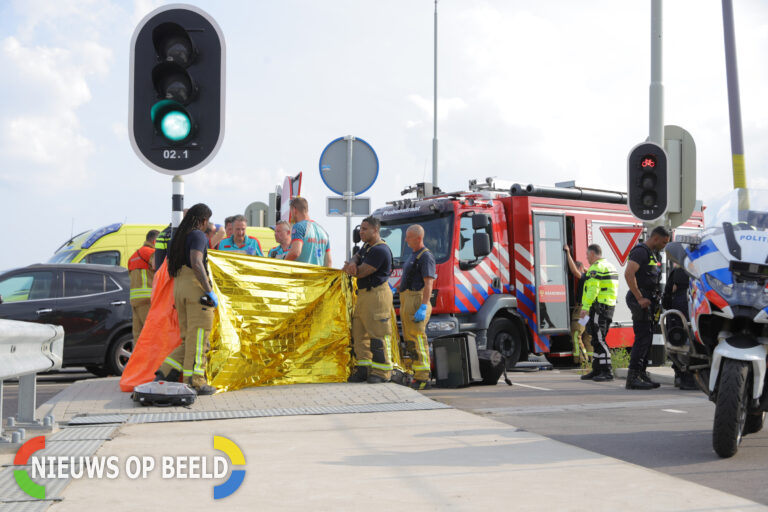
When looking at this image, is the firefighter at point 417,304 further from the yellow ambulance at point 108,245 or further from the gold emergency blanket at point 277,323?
the yellow ambulance at point 108,245

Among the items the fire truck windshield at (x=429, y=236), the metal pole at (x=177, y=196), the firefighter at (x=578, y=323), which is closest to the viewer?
the metal pole at (x=177, y=196)

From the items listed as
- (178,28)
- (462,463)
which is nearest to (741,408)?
(462,463)

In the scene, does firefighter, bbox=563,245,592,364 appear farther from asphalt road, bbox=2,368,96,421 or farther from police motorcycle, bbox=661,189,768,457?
asphalt road, bbox=2,368,96,421

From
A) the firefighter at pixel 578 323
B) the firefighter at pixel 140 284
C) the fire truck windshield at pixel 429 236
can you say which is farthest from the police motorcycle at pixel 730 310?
the firefighter at pixel 578 323

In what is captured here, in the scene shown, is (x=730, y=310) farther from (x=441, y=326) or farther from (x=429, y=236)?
(x=429, y=236)

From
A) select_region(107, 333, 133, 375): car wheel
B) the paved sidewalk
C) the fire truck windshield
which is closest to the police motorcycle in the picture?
the paved sidewalk

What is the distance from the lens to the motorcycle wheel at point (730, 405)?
5.56 m

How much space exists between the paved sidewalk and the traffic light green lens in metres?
2.22

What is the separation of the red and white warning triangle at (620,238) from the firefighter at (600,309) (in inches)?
117

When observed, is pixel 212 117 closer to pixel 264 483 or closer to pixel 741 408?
pixel 264 483

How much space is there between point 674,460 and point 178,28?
4.73 m

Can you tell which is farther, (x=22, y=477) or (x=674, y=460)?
(x=674, y=460)

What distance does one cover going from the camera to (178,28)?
688 cm

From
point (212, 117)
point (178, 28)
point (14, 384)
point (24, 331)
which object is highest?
point (178, 28)
